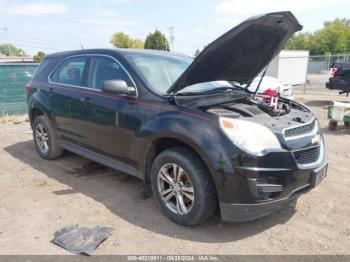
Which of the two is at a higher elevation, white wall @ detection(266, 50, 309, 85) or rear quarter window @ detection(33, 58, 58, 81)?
rear quarter window @ detection(33, 58, 58, 81)

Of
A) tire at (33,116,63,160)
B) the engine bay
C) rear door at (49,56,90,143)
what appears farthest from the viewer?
tire at (33,116,63,160)

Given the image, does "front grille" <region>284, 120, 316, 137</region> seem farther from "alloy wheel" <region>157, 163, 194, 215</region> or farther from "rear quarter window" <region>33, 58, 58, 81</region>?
"rear quarter window" <region>33, 58, 58, 81</region>

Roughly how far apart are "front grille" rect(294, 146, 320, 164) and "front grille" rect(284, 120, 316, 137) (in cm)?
18

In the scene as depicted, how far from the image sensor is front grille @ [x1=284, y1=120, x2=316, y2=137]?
3250 mm

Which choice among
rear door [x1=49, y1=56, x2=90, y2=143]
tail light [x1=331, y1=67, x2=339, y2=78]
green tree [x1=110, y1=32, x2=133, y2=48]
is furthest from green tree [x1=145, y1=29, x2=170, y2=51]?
rear door [x1=49, y1=56, x2=90, y2=143]

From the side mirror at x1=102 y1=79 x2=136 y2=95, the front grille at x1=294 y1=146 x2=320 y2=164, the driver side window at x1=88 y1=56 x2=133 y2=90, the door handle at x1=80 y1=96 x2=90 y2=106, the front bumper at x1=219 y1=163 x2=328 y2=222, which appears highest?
the driver side window at x1=88 y1=56 x2=133 y2=90

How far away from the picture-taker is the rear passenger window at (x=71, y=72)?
15.9 feet

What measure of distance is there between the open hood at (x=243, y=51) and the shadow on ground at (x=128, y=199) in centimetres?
143

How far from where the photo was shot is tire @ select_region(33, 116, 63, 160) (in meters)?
5.58

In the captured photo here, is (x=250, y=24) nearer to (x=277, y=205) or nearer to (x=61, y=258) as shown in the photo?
(x=277, y=205)

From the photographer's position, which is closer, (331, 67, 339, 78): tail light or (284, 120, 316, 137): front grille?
(284, 120, 316, 137): front grille

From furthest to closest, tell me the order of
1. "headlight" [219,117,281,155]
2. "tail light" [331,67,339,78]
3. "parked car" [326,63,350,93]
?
"tail light" [331,67,339,78]
"parked car" [326,63,350,93]
"headlight" [219,117,281,155]

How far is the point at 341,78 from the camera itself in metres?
12.8

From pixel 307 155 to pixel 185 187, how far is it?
1.25 m
